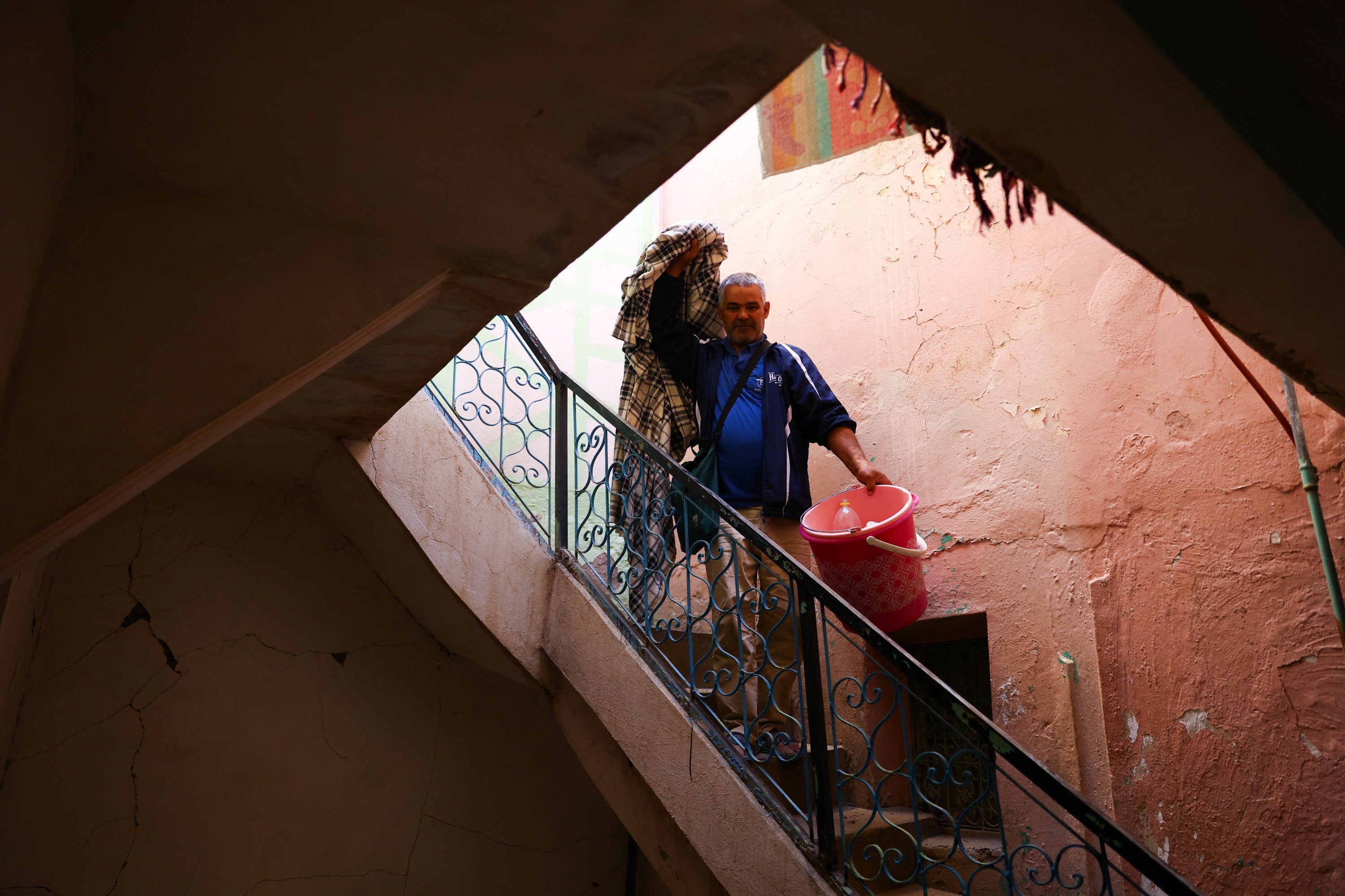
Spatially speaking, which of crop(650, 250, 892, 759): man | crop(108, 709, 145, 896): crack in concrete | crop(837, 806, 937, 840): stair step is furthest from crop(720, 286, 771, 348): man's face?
crop(108, 709, 145, 896): crack in concrete

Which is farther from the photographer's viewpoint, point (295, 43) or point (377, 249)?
point (377, 249)

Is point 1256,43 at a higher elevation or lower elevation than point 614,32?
lower

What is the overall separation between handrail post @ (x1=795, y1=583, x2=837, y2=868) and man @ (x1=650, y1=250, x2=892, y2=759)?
11 centimetres

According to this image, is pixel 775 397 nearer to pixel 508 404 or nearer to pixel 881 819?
pixel 881 819

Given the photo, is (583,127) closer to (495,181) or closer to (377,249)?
(495,181)

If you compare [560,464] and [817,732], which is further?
[560,464]

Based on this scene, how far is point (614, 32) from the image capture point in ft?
5.60

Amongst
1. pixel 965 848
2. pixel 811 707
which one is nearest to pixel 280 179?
pixel 811 707

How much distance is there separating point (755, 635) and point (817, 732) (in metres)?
0.61

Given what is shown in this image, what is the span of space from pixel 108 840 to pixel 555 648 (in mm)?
2050

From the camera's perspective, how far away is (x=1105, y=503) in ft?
12.4

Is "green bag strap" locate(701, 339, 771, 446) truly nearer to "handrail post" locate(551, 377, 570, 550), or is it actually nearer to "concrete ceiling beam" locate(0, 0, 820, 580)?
"handrail post" locate(551, 377, 570, 550)

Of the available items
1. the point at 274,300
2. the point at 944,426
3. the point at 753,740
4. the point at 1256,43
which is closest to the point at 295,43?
the point at 274,300

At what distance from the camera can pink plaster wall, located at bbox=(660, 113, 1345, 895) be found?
10.2ft
